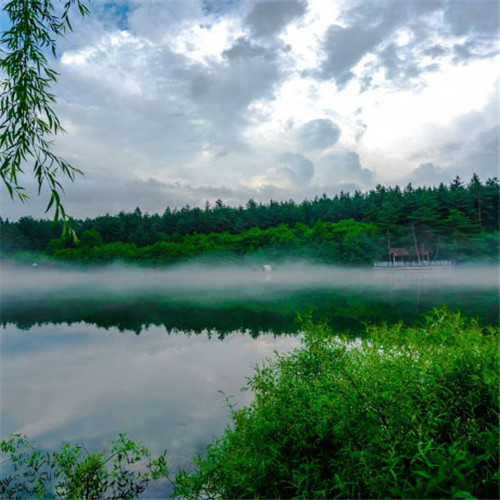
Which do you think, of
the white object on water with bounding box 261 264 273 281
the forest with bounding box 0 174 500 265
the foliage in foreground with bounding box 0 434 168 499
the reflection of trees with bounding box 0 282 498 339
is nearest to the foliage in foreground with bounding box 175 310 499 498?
the foliage in foreground with bounding box 0 434 168 499

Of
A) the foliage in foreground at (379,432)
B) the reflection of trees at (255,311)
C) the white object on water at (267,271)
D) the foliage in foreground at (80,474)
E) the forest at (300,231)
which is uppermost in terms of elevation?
the forest at (300,231)

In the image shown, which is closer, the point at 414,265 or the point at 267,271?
the point at 414,265

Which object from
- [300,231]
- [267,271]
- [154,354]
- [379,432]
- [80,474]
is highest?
[300,231]

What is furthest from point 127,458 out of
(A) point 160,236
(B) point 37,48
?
(A) point 160,236

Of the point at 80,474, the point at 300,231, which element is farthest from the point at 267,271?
the point at 80,474

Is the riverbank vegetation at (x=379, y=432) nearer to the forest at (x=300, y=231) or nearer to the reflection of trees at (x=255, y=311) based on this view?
the reflection of trees at (x=255, y=311)

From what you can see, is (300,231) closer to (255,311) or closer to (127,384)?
(255,311)

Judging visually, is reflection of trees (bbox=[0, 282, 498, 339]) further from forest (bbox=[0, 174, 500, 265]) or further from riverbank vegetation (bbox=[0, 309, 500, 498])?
riverbank vegetation (bbox=[0, 309, 500, 498])

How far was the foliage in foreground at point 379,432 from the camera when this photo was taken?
163 centimetres

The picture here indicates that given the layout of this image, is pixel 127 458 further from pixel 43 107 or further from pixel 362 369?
pixel 43 107

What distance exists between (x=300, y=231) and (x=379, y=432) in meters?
39.2

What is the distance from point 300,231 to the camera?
40.8 meters

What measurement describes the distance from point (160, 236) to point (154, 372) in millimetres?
36845

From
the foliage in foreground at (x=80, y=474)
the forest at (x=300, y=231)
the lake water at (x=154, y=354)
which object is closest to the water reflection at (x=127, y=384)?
the lake water at (x=154, y=354)
